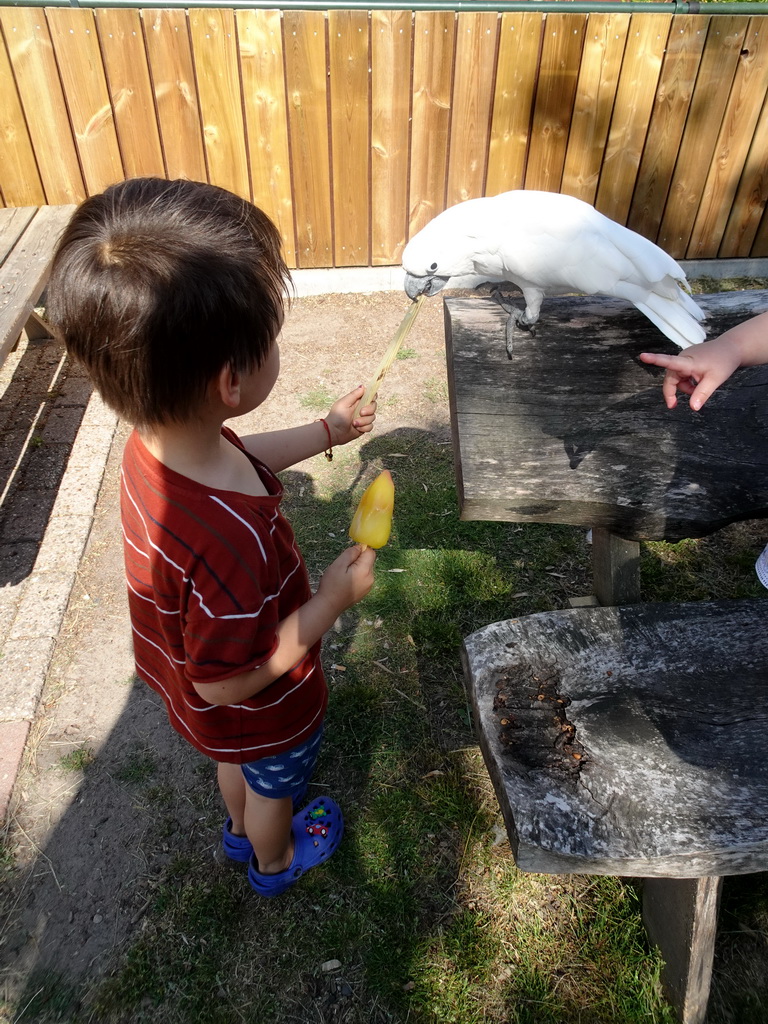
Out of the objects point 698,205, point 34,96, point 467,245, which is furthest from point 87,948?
point 698,205

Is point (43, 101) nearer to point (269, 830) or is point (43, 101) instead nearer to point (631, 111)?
point (631, 111)

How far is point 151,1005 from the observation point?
1585 mm

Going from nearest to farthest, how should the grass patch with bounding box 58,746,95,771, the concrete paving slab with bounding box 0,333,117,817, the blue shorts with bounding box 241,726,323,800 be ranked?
the blue shorts with bounding box 241,726,323,800 < the grass patch with bounding box 58,746,95,771 < the concrete paving slab with bounding box 0,333,117,817

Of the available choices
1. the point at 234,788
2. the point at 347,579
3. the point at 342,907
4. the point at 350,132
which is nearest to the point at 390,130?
the point at 350,132

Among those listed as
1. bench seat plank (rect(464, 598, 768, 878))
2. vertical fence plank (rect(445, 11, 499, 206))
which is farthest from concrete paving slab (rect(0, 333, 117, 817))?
vertical fence plank (rect(445, 11, 499, 206))

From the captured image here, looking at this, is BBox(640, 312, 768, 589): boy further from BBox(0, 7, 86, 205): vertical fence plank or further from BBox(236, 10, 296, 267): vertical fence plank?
BBox(0, 7, 86, 205): vertical fence plank

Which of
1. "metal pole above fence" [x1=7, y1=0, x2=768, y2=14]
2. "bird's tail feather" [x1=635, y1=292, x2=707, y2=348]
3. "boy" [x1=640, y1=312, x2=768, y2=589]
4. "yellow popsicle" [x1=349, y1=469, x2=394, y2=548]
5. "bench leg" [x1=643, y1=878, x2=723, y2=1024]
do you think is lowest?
"bench leg" [x1=643, y1=878, x2=723, y2=1024]

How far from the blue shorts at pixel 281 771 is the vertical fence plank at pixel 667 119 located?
183 inches

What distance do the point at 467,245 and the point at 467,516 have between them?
97 cm

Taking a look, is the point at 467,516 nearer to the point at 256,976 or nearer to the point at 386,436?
the point at 256,976

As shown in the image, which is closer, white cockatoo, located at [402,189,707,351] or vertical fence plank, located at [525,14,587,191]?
white cockatoo, located at [402,189,707,351]

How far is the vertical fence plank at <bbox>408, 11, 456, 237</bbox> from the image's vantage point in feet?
13.2

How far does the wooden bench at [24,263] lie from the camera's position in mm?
2893

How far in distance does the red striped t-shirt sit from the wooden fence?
3.66m
